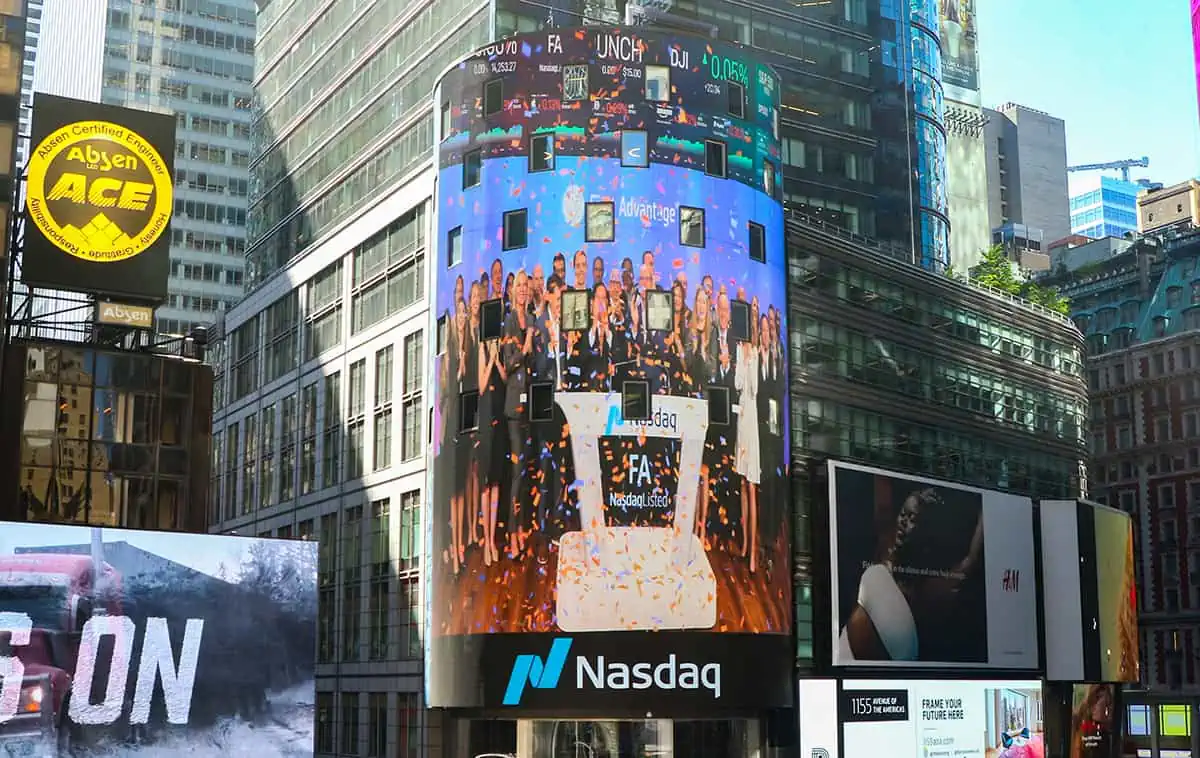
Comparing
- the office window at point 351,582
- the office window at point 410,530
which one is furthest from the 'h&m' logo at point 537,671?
the office window at point 351,582

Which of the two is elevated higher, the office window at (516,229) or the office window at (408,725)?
the office window at (516,229)

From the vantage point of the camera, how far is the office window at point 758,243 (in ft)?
235

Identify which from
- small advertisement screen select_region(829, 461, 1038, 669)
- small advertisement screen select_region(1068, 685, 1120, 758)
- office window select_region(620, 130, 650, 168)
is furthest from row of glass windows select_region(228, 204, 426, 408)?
small advertisement screen select_region(1068, 685, 1120, 758)

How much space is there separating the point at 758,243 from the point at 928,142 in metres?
38.3

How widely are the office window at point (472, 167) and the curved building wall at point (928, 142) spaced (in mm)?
41234

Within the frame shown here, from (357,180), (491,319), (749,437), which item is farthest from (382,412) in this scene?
(749,437)

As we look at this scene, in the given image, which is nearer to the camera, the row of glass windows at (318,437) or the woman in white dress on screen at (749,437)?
the woman in white dress on screen at (749,437)

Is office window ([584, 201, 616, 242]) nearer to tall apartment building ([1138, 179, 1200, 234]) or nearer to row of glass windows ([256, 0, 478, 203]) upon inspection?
row of glass windows ([256, 0, 478, 203])

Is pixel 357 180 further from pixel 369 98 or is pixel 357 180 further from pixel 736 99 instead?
pixel 736 99

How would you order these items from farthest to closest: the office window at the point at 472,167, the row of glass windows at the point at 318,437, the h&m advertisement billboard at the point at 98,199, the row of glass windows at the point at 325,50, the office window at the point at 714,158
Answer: the row of glass windows at the point at 325,50 < the row of glass windows at the point at 318,437 < the office window at the point at 714,158 < the office window at the point at 472,167 < the h&m advertisement billboard at the point at 98,199

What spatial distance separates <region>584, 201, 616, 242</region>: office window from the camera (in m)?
68.6

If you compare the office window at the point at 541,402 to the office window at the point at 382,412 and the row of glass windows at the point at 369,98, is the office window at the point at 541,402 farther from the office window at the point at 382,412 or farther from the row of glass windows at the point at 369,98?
the row of glass windows at the point at 369,98

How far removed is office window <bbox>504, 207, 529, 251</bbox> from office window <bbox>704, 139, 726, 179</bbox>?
27.6 ft

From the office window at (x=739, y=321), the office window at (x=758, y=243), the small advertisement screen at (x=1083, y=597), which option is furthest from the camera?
the small advertisement screen at (x=1083, y=597)
